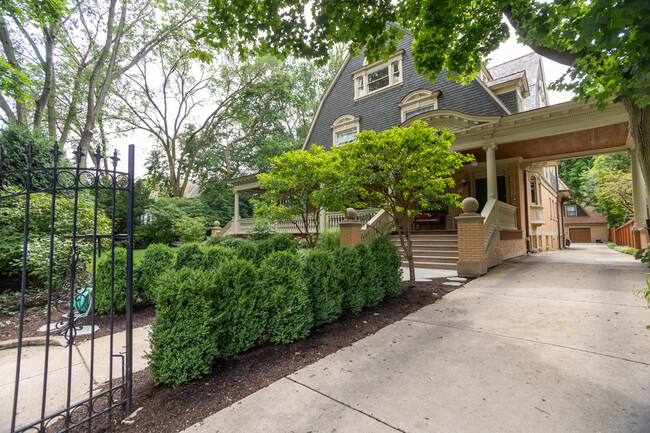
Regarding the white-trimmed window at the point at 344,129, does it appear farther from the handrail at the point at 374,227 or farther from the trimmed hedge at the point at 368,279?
the trimmed hedge at the point at 368,279

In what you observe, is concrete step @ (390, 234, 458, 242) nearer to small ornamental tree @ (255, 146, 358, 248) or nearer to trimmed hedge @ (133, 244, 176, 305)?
Answer: small ornamental tree @ (255, 146, 358, 248)

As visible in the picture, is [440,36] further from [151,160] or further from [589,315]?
[151,160]

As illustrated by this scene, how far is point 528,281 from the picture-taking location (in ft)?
19.8

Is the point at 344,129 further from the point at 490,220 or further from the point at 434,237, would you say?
the point at 490,220

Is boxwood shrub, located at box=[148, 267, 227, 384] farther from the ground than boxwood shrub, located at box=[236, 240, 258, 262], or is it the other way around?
boxwood shrub, located at box=[236, 240, 258, 262]

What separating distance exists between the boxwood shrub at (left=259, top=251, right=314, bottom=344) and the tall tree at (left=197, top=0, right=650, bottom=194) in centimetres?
287

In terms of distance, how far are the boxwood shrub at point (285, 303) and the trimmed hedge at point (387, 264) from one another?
1.70 m

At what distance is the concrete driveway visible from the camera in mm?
1869

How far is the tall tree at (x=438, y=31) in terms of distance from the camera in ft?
8.26

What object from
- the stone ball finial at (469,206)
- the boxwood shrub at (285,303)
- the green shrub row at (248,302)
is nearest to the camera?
the green shrub row at (248,302)

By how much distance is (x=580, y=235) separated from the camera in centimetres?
3375

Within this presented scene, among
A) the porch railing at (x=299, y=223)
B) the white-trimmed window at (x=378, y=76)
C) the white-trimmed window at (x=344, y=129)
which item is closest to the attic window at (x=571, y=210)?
the white-trimmed window at (x=378, y=76)

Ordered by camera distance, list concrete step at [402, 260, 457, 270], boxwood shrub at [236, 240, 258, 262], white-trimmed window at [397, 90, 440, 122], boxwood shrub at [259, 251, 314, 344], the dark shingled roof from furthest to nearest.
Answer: the dark shingled roof, white-trimmed window at [397, 90, 440, 122], concrete step at [402, 260, 457, 270], boxwood shrub at [236, 240, 258, 262], boxwood shrub at [259, 251, 314, 344]

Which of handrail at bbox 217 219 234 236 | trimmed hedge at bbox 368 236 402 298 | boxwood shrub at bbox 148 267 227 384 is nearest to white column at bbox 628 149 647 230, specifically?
trimmed hedge at bbox 368 236 402 298
